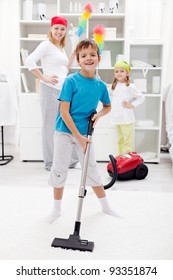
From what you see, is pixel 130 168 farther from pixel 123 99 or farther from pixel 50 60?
pixel 50 60

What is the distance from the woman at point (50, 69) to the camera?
299 cm

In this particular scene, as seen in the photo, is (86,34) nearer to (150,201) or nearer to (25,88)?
(25,88)

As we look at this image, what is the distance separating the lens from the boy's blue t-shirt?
1.80 metres

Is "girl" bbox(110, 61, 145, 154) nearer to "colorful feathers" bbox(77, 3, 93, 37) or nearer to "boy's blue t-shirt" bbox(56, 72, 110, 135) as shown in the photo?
"colorful feathers" bbox(77, 3, 93, 37)

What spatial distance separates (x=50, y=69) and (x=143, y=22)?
1507 mm

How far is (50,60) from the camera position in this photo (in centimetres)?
305

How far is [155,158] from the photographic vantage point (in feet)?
11.9

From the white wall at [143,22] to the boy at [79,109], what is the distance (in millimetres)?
2202

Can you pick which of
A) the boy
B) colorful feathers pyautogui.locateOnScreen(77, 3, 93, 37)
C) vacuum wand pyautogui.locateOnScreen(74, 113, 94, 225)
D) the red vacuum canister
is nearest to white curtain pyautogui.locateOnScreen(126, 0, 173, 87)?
colorful feathers pyautogui.locateOnScreen(77, 3, 93, 37)

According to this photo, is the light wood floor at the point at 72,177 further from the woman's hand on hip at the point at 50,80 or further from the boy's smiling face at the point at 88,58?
the boy's smiling face at the point at 88,58

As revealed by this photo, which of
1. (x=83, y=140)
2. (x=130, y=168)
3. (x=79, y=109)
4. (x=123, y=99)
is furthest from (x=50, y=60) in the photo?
(x=83, y=140)

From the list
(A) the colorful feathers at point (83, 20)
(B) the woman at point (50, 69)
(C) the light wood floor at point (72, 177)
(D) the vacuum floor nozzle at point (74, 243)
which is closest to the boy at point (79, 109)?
(D) the vacuum floor nozzle at point (74, 243)

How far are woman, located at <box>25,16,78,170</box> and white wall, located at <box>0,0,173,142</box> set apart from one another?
37.6 inches

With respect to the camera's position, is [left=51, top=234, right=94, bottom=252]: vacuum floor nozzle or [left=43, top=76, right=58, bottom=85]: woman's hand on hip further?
[left=43, top=76, right=58, bottom=85]: woman's hand on hip
